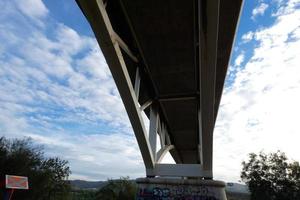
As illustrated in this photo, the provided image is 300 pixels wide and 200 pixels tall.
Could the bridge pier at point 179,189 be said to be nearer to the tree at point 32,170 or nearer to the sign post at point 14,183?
the sign post at point 14,183

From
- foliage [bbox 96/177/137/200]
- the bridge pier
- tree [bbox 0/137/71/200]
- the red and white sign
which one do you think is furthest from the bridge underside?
foliage [bbox 96/177/137/200]

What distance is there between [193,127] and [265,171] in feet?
99.1

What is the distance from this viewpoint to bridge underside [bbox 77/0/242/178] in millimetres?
7590

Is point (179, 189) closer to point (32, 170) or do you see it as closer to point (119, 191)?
point (32, 170)

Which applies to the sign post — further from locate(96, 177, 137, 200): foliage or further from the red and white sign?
locate(96, 177, 137, 200): foliage

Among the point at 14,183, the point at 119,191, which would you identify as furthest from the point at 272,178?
the point at 14,183

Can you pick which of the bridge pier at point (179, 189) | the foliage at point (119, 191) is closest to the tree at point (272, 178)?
the foliage at point (119, 191)

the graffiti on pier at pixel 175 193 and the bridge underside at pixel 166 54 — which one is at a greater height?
the bridge underside at pixel 166 54

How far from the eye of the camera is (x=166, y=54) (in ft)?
34.0

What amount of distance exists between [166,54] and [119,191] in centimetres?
5109

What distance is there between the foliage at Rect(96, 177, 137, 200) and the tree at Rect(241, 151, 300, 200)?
22.0m

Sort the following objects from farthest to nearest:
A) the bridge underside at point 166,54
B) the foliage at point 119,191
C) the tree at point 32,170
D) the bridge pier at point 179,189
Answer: the foliage at point 119,191
the tree at point 32,170
the bridge pier at point 179,189
the bridge underside at point 166,54

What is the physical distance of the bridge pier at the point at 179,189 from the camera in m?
12.3

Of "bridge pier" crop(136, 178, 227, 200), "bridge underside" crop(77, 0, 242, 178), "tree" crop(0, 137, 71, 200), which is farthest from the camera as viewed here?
"tree" crop(0, 137, 71, 200)
